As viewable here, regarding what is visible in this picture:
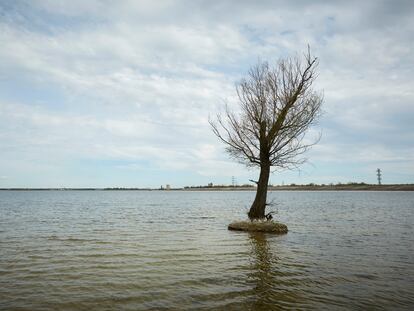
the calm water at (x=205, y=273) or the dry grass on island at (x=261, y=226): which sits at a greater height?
the dry grass on island at (x=261, y=226)

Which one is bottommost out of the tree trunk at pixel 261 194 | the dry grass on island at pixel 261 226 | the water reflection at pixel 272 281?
the water reflection at pixel 272 281

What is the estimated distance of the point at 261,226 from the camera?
812 inches

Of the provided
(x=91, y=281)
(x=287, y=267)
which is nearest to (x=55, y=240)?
(x=91, y=281)

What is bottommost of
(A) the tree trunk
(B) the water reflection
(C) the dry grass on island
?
(B) the water reflection

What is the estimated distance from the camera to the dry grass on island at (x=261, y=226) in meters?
20.4

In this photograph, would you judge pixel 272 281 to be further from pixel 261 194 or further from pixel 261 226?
pixel 261 194

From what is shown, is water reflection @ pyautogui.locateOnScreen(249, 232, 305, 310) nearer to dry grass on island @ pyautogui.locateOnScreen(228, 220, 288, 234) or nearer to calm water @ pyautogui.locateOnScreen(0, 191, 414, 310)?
calm water @ pyautogui.locateOnScreen(0, 191, 414, 310)

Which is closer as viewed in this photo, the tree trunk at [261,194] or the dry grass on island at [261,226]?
the dry grass on island at [261,226]

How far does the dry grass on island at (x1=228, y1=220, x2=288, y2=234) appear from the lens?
66.9 ft

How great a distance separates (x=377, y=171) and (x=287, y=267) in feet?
479

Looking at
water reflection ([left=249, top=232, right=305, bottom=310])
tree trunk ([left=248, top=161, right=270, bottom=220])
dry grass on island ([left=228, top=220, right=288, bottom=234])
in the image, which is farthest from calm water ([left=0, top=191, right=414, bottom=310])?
tree trunk ([left=248, top=161, right=270, bottom=220])

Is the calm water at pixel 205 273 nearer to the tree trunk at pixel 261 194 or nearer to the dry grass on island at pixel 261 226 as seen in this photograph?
the dry grass on island at pixel 261 226

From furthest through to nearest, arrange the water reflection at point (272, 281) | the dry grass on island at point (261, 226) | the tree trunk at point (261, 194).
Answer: the tree trunk at point (261, 194), the dry grass on island at point (261, 226), the water reflection at point (272, 281)

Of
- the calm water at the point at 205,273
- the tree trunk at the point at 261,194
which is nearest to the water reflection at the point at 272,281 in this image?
the calm water at the point at 205,273
